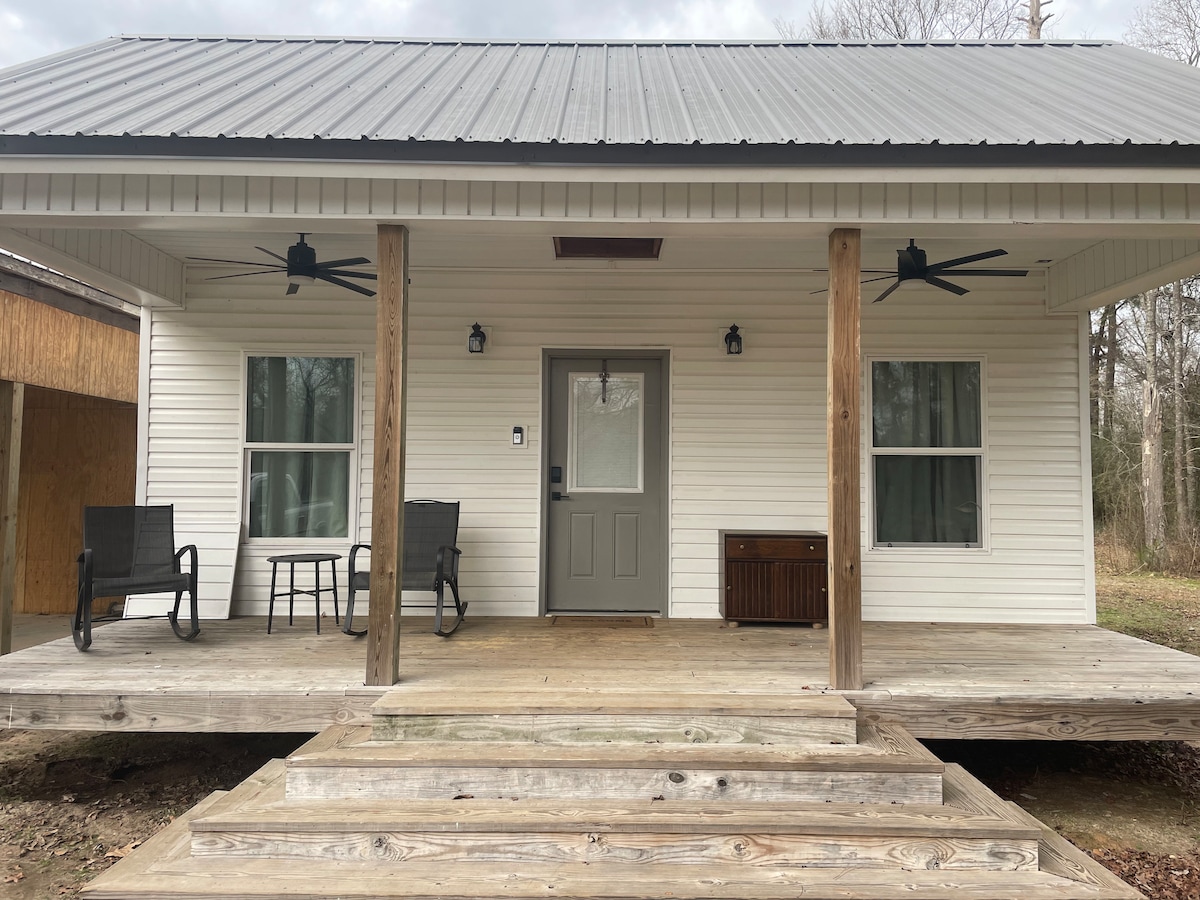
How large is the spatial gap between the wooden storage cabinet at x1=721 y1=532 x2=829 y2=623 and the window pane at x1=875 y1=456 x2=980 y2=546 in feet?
2.49

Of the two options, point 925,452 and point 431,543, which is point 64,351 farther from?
point 925,452

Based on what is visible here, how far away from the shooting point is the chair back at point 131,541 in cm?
456

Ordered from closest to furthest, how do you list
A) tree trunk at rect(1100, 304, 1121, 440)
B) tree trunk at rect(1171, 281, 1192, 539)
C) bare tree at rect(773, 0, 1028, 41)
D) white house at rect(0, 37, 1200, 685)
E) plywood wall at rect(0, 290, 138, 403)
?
1. white house at rect(0, 37, 1200, 685)
2. plywood wall at rect(0, 290, 138, 403)
3. tree trunk at rect(1171, 281, 1192, 539)
4. tree trunk at rect(1100, 304, 1121, 440)
5. bare tree at rect(773, 0, 1028, 41)

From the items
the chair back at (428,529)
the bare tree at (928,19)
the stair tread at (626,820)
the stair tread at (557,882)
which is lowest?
the stair tread at (557,882)

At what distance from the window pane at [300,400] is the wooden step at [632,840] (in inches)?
129

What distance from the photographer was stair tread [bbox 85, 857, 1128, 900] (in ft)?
7.31

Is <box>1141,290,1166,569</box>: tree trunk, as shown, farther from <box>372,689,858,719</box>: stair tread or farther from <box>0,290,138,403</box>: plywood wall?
<box>0,290,138,403</box>: plywood wall

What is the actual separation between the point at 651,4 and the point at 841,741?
27.7 metres

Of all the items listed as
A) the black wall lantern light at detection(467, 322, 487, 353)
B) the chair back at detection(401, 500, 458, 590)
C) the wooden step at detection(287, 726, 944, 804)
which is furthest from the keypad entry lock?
the wooden step at detection(287, 726, 944, 804)

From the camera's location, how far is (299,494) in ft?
17.5

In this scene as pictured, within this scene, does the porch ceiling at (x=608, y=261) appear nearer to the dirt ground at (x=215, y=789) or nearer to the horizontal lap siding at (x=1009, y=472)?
the horizontal lap siding at (x=1009, y=472)

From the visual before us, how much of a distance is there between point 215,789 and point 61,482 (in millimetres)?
5129

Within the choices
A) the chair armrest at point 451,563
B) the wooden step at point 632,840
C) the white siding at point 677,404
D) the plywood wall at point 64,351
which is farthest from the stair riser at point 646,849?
the plywood wall at point 64,351

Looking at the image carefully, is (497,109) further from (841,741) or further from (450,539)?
(841,741)
